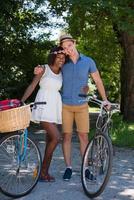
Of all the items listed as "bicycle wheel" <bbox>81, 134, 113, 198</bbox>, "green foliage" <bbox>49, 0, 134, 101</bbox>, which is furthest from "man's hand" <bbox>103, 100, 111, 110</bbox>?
"green foliage" <bbox>49, 0, 134, 101</bbox>

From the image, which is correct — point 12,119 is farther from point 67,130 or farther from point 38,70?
point 67,130

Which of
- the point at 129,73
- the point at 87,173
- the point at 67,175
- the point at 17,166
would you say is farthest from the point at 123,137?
the point at 129,73

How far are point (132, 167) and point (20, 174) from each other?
2546 mm

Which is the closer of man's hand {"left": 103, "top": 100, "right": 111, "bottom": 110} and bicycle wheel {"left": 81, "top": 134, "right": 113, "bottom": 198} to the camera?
bicycle wheel {"left": 81, "top": 134, "right": 113, "bottom": 198}

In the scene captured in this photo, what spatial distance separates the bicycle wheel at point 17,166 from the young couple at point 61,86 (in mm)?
381

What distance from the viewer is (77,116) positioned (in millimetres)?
7289

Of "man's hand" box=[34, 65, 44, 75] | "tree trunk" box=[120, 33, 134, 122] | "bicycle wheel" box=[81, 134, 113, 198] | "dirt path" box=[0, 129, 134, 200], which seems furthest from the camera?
"tree trunk" box=[120, 33, 134, 122]

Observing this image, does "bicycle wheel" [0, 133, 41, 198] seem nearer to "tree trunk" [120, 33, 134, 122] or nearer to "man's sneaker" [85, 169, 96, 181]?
"man's sneaker" [85, 169, 96, 181]

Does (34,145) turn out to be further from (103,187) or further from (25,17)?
(25,17)

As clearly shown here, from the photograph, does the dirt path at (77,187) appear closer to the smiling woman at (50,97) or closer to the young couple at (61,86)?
the young couple at (61,86)

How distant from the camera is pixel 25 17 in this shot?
16.1 metres

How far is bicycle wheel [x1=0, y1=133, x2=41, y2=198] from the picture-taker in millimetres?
6555

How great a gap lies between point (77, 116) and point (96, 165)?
86 centimetres

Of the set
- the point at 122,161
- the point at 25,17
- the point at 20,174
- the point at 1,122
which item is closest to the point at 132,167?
the point at 122,161
